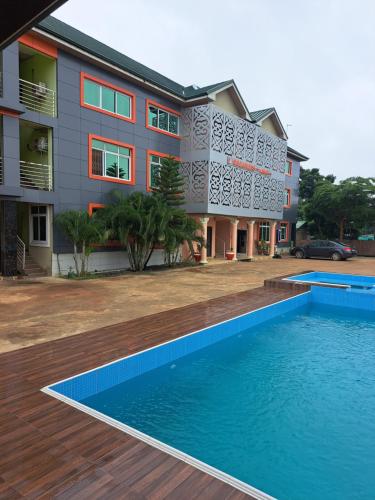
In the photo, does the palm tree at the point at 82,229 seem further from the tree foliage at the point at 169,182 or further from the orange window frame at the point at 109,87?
the orange window frame at the point at 109,87

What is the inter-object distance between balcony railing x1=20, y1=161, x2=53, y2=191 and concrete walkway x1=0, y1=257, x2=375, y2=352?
3676mm

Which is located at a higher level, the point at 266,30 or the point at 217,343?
the point at 266,30

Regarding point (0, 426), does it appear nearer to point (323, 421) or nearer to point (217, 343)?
point (323, 421)

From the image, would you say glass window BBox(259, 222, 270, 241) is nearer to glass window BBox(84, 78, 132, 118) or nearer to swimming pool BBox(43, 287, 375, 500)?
glass window BBox(84, 78, 132, 118)

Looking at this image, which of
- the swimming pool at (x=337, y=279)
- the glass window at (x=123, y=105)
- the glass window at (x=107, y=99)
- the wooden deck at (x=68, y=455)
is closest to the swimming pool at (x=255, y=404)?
the wooden deck at (x=68, y=455)

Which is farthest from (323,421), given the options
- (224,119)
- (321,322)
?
(224,119)

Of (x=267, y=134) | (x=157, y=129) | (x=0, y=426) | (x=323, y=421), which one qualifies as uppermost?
(x=267, y=134)

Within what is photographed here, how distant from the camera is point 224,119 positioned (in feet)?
60.3

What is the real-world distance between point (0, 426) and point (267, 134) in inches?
891

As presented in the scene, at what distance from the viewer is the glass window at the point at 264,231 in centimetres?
2727

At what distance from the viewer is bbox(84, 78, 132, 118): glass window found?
14164mm

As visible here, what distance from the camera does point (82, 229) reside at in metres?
12.5

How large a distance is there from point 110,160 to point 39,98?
358 centimetres

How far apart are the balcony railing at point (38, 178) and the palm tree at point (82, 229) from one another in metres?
1.35
